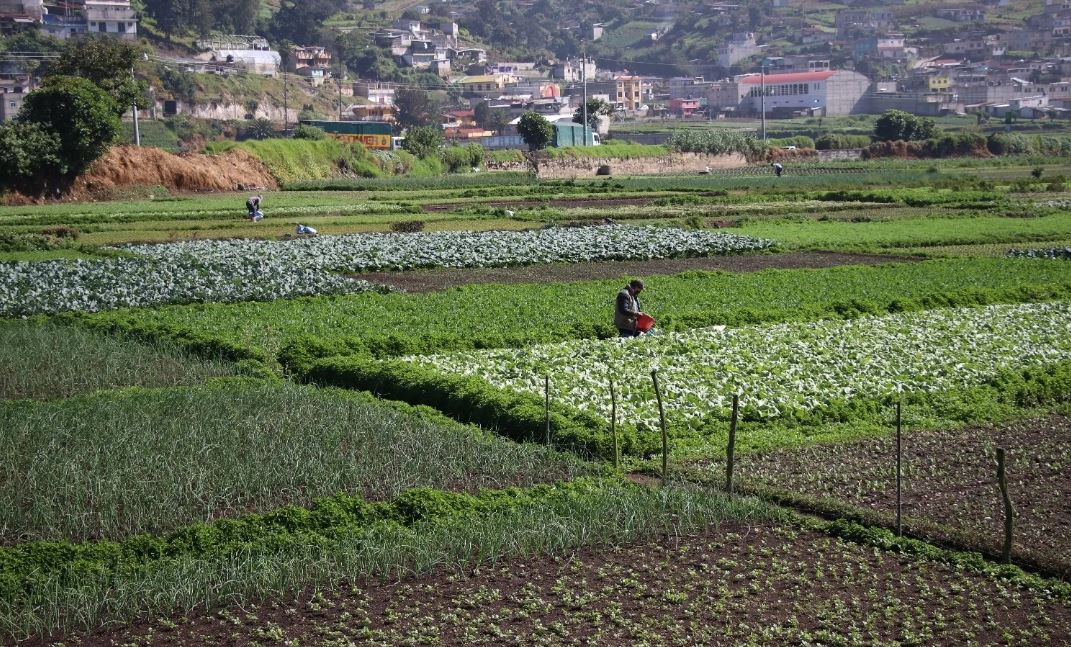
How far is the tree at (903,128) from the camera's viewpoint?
121188 mm

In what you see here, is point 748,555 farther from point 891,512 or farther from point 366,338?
point 366,338

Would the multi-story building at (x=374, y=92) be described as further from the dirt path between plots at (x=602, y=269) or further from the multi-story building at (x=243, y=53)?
the dirt path between plots at (x=602, y=269)

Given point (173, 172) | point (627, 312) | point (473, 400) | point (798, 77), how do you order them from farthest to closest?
point (798, 77), point (173, 172), point (627, 312), point (473, 400)

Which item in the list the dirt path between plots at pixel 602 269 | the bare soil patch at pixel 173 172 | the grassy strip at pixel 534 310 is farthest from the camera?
the bare soil patch at pixel 173 172

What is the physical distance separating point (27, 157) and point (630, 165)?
5601 centimetres

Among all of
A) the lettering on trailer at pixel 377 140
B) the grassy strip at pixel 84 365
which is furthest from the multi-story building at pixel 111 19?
the grassy strip at pixel 84 365

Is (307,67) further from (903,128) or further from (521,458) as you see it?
(521,458)

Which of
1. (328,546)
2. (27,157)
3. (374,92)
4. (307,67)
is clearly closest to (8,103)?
(27,157)

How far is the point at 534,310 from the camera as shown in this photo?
25.2m

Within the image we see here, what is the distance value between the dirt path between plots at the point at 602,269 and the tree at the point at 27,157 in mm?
33417

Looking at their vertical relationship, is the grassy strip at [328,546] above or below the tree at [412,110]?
below

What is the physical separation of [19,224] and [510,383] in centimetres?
3633

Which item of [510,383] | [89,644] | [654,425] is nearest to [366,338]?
[510,383]

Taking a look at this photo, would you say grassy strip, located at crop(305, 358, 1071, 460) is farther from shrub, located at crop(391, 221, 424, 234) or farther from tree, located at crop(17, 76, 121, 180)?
tree, located at crop(17, 76, 121, 180)
